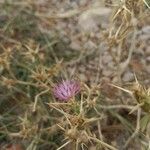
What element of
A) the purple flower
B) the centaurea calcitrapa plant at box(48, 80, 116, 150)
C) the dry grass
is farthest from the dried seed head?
the purple flower

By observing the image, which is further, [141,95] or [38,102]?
[38,102]

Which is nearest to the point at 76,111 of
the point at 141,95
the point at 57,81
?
the point at 141,95

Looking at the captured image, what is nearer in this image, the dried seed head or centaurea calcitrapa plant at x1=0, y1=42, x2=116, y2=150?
the dried seed head

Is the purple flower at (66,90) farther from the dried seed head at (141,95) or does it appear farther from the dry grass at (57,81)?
the dried seed head at (141,95)

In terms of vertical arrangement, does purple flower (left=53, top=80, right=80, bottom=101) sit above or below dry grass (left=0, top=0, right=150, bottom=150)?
above

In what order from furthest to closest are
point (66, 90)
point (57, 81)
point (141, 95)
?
point (57, 81), point (66, 90), point (141, 95)

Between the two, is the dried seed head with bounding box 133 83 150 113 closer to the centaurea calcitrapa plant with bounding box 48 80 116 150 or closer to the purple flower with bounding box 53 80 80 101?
the centaurea calcitrapa plant with bounding box 48 80 116 150

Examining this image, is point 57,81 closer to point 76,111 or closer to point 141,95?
point 76,111

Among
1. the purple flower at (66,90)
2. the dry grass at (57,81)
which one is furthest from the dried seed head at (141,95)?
the purple flower at (66,90)

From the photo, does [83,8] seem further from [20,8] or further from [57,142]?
[57,142]
